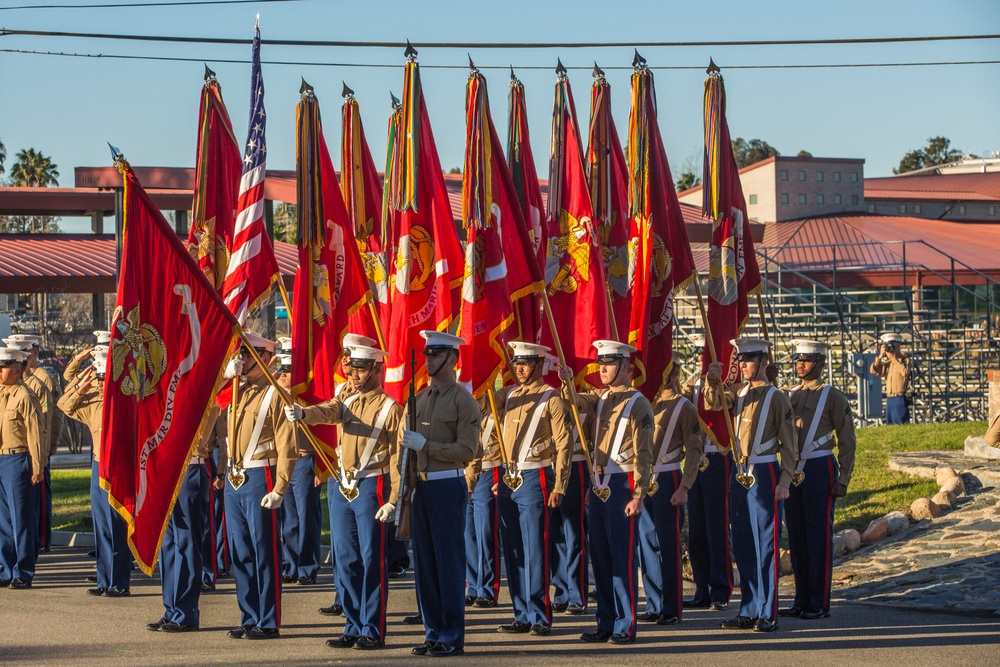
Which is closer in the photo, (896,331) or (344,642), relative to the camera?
(344,642)

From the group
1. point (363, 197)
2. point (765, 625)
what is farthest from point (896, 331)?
point (765, 625)

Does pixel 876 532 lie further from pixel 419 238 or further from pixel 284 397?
pixel 284 397

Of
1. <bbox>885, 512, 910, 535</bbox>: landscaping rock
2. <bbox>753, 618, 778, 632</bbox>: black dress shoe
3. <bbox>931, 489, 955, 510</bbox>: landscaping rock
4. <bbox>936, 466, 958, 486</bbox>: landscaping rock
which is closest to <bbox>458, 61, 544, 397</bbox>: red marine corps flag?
<bbox>753, 618, 778, 632</bbox>: black dress shoe

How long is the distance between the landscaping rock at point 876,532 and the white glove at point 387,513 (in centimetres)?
594

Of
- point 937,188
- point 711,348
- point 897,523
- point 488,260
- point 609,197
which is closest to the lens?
point 488,260

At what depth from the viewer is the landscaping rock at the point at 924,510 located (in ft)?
41.2

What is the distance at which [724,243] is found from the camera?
1040 centimetres

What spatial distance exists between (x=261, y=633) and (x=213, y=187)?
15.1 feet

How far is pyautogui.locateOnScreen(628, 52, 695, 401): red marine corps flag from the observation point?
10.2 metres

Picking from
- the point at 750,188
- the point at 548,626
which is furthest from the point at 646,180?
the point at 750,188

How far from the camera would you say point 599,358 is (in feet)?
29.3

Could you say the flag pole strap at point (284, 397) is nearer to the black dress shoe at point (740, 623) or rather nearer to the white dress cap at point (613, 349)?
the white dress cap at point (613, 349)

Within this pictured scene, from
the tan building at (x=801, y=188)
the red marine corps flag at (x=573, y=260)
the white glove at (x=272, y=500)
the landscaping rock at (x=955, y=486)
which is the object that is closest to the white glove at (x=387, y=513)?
the white glove at (x=272, y=500)

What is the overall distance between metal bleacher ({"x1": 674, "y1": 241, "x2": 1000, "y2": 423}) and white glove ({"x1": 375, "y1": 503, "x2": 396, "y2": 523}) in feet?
54.7
